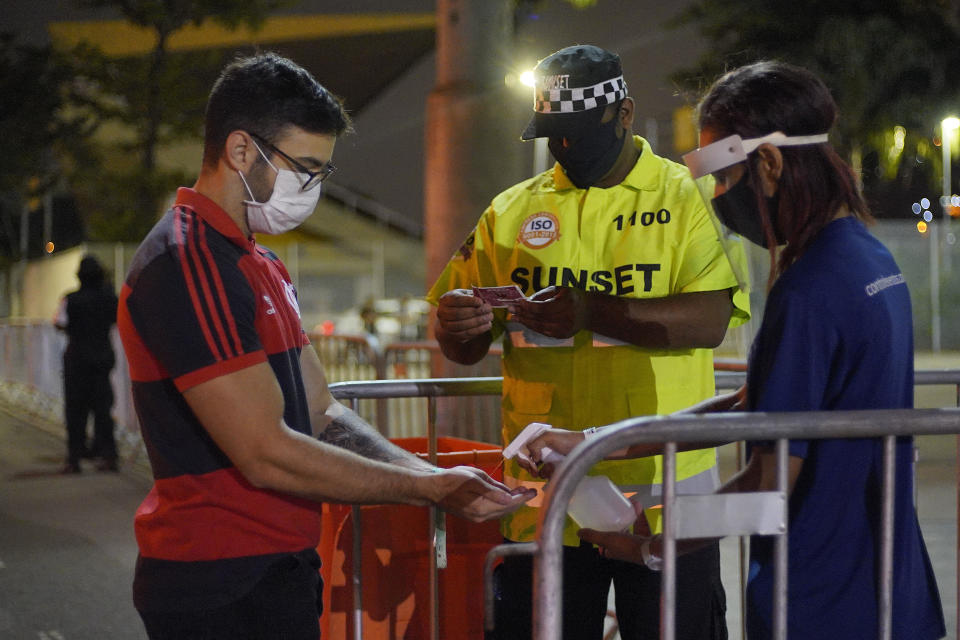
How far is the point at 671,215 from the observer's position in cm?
308

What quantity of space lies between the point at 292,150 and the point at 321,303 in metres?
33.1

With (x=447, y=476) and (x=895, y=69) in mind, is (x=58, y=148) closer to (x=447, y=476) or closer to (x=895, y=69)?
(x=895, y=69)

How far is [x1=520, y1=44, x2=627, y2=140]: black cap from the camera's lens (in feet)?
10.2

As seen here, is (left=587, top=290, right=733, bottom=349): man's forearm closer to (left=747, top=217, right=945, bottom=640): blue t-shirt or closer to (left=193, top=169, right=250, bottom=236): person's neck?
(left=747, top=217, right=945, bottom=640): blue t-shirt

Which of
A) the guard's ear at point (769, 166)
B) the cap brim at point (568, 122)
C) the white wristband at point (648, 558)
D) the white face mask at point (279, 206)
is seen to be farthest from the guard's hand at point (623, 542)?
the cap brim at point (568, 122)

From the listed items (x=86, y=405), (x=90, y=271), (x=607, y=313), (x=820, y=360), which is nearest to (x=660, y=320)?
(x=607, y=313)

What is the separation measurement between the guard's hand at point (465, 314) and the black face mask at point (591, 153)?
479mm

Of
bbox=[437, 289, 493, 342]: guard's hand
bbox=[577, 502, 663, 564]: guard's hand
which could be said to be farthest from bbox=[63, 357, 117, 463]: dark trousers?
bbox=[577, 502, 663, 564]: guard's hand

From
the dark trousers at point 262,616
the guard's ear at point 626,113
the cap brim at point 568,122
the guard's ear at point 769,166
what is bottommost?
the dark trousers at point 262,616

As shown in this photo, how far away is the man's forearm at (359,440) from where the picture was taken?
2.75m

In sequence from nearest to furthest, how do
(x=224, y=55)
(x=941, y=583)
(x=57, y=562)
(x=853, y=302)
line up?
(x=853, y=302), (x=941, y=583), (x=57, y=562), (x=224, y=55)

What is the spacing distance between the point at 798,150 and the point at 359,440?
1.28 m

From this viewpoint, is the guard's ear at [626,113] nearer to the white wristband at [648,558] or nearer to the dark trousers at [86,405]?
the white wristband at [648,558]

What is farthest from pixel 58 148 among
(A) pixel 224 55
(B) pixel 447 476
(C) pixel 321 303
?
(B) pixel 447 476
